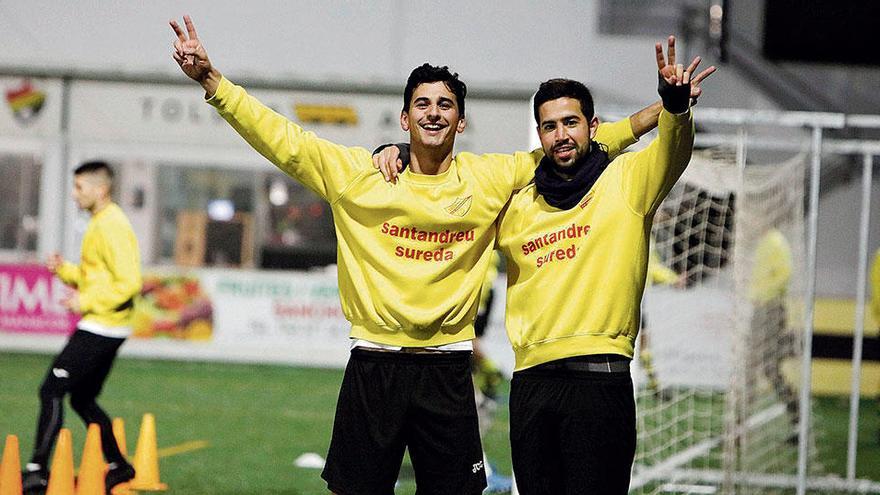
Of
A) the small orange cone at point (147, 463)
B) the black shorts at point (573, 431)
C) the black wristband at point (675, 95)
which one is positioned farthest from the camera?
the small orange cone at point (147, 463)

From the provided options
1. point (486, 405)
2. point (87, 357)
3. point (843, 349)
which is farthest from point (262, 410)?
point (843, 349)

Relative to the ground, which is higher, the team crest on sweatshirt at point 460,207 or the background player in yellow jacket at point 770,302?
the team crest on sweatshirt at point 460,207

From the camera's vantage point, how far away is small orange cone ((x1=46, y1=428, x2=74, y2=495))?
22.0ft

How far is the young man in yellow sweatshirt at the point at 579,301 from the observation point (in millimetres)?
4395

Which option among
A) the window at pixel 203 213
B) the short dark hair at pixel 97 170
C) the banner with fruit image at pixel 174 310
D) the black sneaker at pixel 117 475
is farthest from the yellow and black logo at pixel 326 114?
the black sneaker at pixel 117 475

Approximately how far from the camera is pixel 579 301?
445 cm

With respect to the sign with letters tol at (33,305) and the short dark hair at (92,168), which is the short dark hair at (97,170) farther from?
the sign with letters tol at (33,305)

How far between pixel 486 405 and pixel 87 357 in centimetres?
340

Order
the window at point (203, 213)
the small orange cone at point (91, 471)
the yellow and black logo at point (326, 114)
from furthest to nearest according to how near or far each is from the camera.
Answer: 1. the yellow and black logo at point (326, 114)
2. the window at point (203, 213)
3. the small orange cone at point (91, 471)

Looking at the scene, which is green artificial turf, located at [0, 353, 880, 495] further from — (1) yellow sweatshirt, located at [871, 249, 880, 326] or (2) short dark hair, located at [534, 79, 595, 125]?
(2) short dark hair, located at [534, 79, 595, 125]

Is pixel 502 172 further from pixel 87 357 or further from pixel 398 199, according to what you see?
pixel 87 357

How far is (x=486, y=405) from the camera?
9.91 m

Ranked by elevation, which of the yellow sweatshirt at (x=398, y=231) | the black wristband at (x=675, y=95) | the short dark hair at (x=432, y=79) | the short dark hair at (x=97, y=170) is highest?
the short dark hair at (x=432, y=79)

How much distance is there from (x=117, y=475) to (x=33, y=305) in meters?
10.5
